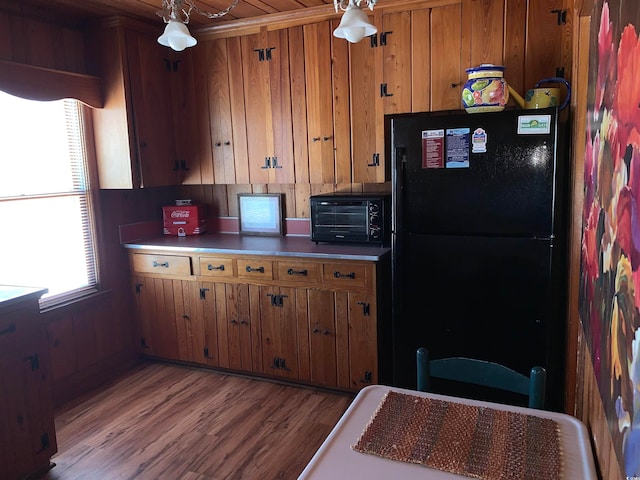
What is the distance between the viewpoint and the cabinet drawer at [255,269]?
10.6 ft

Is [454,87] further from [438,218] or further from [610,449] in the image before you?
[610,449]

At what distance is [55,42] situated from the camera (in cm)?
313

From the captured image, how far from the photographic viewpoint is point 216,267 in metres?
3.37

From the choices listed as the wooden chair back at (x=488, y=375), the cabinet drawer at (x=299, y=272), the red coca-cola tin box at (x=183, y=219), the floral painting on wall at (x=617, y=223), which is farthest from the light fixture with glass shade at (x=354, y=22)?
the red coca-cola tin box at (x=183, y=219)

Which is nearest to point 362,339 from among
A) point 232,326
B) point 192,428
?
point 232,326

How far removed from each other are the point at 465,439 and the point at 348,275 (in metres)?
1.74

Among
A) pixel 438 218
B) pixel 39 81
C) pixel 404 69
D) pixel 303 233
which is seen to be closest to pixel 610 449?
pixel 438 218

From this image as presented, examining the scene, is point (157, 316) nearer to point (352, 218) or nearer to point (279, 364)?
point (279, 364)

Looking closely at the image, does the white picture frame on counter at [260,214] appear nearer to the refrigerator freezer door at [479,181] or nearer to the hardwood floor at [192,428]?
the hardwood floor at [192,428]

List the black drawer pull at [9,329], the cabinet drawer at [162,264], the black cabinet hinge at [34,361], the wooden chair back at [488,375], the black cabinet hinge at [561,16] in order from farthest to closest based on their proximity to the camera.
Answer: the cabinet drawer at [162,264] → the black cabinet hinge at [561,16] → the black cabinet hinge at [34,361] → the black drawer pull at [9,329] → the wooden chair back at [488,375]

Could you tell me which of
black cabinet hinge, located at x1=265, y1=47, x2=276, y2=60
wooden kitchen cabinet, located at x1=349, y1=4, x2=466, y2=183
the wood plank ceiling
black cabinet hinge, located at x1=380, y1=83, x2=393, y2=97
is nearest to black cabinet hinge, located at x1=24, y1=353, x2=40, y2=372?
the wood plank ceiling

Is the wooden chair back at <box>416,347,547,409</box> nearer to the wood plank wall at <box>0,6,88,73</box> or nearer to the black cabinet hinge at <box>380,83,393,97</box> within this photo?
the black cabinet hinge at <box>380,83,393,97</box>

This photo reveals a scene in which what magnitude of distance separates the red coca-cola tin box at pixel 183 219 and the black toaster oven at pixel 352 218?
3.50ft

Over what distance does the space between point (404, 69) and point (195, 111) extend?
5.06ft
